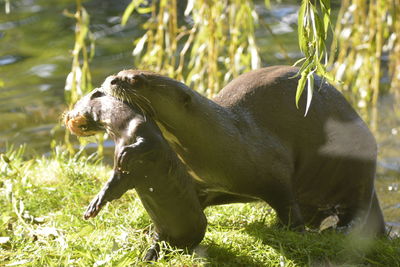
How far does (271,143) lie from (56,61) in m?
3.97

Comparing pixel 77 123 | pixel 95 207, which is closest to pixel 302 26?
pixel 95 207

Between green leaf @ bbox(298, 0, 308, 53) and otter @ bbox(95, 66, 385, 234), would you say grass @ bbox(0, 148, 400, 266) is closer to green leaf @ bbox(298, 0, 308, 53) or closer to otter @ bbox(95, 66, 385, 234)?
otter @ bbox(95, 66, 385, 234)

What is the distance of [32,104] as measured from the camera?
5578mm

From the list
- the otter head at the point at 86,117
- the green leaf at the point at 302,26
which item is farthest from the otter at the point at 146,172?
the green leaf at the point at 302,26

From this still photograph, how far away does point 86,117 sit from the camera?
8.52ft

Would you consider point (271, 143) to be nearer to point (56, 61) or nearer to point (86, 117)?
point (86, 117)

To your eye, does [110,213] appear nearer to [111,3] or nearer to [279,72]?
[279,72]

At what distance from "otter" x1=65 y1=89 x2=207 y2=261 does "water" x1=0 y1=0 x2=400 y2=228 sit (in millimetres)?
1455

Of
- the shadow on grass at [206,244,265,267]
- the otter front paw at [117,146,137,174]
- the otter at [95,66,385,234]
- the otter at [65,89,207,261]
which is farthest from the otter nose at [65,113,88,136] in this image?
the shadow on grass at [206,244,265,267]

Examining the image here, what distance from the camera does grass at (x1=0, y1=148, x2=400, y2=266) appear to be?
2.60 meters

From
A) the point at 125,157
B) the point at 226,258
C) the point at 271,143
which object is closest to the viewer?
the point at 125,157

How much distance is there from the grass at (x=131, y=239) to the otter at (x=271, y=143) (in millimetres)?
136

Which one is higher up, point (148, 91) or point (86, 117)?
point (148, 91)

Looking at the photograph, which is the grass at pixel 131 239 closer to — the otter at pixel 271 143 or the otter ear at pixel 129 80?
the otter at pixel 271 143
